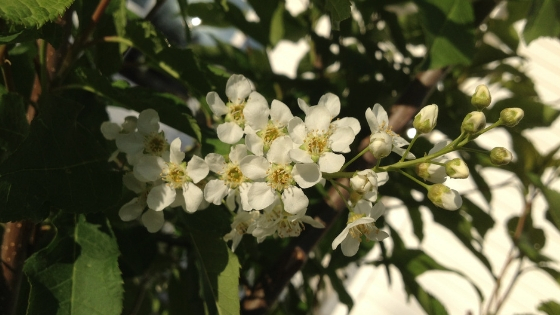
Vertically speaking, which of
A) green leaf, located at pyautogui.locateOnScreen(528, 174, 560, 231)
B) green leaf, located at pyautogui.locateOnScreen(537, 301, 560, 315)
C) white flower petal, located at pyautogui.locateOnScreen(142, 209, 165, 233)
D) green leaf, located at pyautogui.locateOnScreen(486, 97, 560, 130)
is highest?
white flower petal, located at pyautogui.locateOnScreen(142, 209, 165, 233)

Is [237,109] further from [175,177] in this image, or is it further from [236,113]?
[175,177]

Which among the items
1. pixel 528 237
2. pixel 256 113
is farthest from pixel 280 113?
pixel 528 237

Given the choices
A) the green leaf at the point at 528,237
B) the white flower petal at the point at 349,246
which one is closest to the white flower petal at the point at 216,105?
the white flower petal at the point at 349,246

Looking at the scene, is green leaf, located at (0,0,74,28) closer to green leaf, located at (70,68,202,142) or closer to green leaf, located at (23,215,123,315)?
green leaf, located at (70,68,202,142)

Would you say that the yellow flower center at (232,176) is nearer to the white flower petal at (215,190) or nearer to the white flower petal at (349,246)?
the white flower petal at (215,190)

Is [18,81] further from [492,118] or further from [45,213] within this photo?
[492,118]

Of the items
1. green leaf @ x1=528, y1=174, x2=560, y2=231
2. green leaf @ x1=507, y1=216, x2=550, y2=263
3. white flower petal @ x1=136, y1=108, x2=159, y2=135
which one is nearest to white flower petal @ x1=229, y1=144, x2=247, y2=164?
white flower petal @ x1=136, y1=108, x2=159, y2=135

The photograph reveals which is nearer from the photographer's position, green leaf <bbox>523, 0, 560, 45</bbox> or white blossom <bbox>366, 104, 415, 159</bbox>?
white blossom <bbox>366, 104, 415, 159</bbox>
